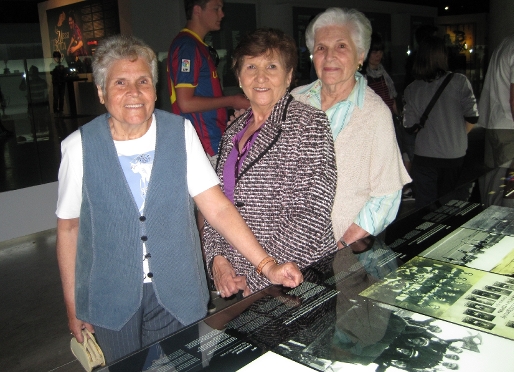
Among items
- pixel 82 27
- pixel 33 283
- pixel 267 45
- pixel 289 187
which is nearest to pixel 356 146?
pixel 289 187

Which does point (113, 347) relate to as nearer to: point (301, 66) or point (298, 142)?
point (298, 142)

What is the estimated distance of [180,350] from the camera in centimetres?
104

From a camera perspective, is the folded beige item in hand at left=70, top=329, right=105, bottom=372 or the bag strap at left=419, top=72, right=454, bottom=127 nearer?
the folded beige item in hand at left=70, top=329, right=105, bottom=372

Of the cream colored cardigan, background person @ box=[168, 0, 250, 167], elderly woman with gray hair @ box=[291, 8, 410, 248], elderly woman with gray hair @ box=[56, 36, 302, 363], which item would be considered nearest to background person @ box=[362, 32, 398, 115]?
background person @ box=[168, 0, 250, 167]

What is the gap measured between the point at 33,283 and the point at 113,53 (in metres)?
2.91

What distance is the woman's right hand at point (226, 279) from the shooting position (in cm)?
171

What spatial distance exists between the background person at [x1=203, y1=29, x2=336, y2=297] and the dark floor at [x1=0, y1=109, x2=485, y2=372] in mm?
455

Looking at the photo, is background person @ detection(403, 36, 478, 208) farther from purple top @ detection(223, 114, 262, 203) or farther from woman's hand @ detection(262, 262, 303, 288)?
woman's hand @ detection(262, 262, 303, 288)

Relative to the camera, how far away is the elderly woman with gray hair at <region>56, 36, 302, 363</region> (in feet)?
4.93

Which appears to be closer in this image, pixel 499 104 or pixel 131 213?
pixel 131 213

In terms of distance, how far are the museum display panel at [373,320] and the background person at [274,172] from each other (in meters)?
0.15

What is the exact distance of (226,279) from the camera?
5.70ft

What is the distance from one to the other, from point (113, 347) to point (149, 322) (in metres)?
0.13

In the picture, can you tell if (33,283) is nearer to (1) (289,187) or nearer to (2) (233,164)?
(2) (233,164)
